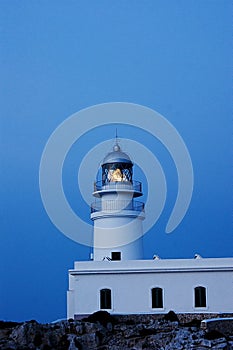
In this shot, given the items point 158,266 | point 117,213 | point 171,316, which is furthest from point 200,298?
point 117,213

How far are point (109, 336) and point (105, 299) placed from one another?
268 cm

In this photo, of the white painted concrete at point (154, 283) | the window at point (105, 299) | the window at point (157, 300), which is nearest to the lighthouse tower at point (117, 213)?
the white painted concrete at point (154, 283)

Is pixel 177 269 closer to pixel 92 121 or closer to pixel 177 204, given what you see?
pixel 177 204

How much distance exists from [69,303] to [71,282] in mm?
1130

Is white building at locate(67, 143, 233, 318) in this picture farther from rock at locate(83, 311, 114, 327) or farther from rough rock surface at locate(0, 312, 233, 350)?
rough rock surface at locate(0, 312, 233, 350)

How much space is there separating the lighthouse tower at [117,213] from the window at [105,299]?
2.06 meters

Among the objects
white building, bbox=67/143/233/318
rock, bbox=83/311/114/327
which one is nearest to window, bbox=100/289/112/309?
white building, bbox=67/143/233/318

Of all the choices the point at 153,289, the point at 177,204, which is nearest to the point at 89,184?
the point at 177,204

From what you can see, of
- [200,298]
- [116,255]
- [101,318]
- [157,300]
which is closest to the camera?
[101,318]

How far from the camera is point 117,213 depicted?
26016 mm

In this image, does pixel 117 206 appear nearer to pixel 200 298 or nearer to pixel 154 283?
pixel 154 283

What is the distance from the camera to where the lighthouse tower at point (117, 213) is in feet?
85.3

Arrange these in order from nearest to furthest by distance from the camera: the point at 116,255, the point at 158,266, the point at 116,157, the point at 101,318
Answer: the point at 101,318, the point at 158,266, the point at 116,255, the point at 116,157

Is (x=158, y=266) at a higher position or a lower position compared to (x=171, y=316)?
higher
